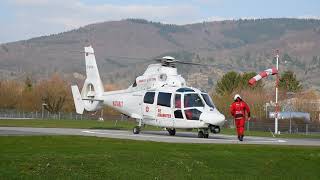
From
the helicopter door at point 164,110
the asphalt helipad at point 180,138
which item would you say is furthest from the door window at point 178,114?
the asphalt helipad at point 180,138

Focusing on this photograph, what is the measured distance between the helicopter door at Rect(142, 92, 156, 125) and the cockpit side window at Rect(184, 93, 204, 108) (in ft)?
8.15

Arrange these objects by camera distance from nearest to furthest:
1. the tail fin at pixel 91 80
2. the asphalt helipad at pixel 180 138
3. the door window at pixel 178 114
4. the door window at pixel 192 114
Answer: the asphalt helipad at pixel 180 138 < the door window at pixel 192 114 < the door window at pixel 178 114 < the tail fin at pixel 91 80

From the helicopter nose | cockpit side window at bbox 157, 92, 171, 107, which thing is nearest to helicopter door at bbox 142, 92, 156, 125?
cockpit side window at bbox 157, 92, 171, 107

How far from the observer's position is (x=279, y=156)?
825 inches

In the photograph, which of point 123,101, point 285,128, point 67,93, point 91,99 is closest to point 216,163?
point 123,101

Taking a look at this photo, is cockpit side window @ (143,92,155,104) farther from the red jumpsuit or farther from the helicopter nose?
the red jumpsuit

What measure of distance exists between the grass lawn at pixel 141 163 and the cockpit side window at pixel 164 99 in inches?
596

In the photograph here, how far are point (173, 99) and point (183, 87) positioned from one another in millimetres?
930

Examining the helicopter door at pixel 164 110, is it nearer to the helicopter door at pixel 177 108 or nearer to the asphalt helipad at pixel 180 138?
the helicopter door at pixel 177 108

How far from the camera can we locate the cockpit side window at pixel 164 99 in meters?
37.3

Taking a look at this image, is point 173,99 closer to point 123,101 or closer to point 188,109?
point 188,109

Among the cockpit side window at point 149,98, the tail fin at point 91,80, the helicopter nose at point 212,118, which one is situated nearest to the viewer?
the helicopter nose at point 212,118

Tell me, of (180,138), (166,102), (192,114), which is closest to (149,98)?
(166,102)

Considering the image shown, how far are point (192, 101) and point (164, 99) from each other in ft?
6.48
